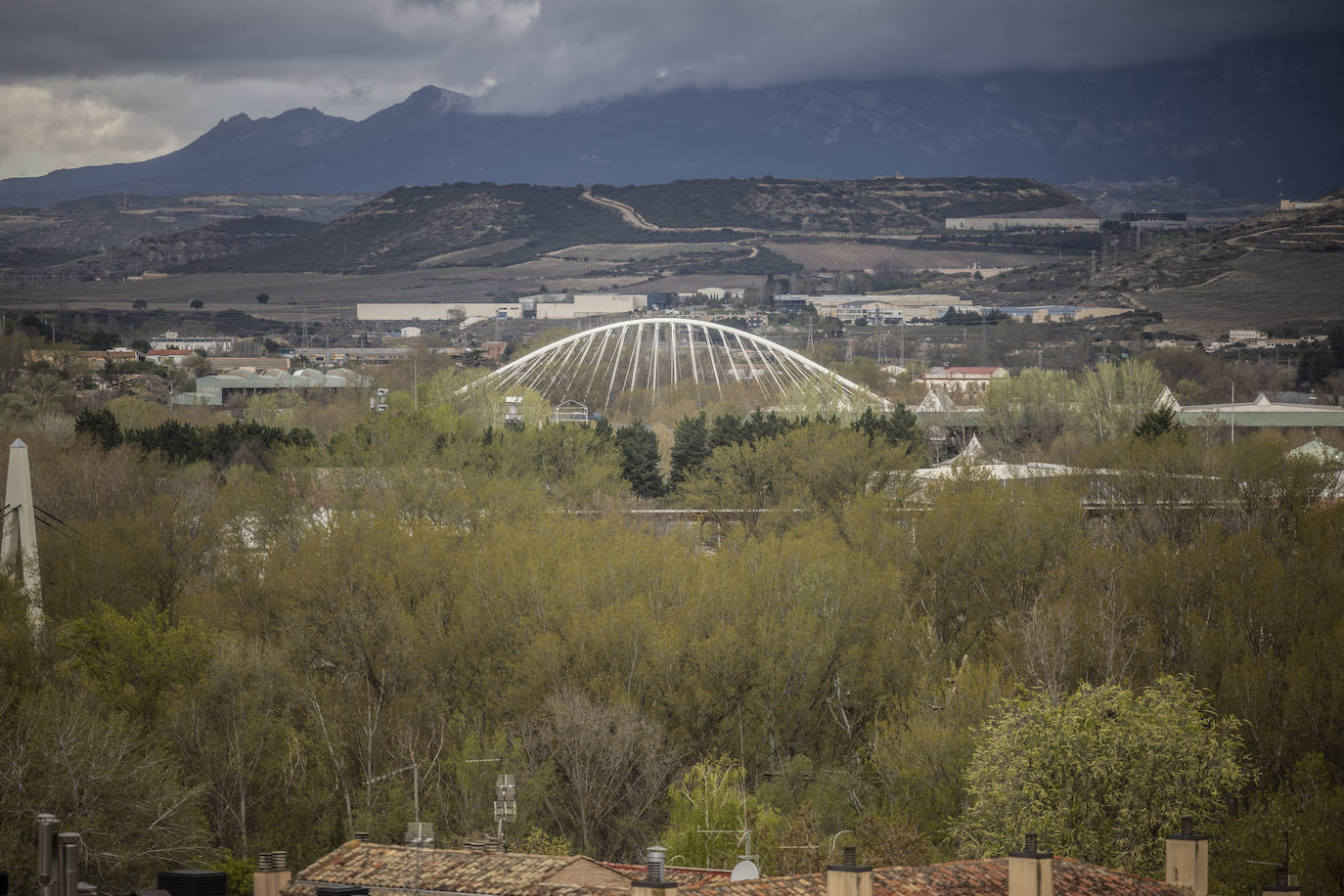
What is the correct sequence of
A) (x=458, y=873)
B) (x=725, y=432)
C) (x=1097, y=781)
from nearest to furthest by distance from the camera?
(x=458, y=873) → (x=1097, y=781) → (x=725, y=432)

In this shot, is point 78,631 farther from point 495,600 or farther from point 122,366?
point 122,366

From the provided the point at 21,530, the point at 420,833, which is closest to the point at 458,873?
the point at 420,833

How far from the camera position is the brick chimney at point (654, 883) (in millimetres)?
26406

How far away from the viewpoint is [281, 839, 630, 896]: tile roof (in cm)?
→ 2864

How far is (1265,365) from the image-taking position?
586 ft

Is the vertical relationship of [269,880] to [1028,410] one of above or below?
above

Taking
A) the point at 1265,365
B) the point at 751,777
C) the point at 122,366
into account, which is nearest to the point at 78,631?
the point at 751,777

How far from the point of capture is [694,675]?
44.6 metres

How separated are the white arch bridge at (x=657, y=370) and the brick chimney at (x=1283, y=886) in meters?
92.9

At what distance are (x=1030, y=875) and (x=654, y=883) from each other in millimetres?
5301

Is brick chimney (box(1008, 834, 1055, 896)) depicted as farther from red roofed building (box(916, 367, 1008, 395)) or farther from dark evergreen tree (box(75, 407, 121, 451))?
red roofed building (box(916, 367, 1008, 395))

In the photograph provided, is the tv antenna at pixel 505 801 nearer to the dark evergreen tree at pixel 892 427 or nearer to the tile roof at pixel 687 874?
the tile roof at pixel 687 874

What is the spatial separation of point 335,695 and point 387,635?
10.6 ft

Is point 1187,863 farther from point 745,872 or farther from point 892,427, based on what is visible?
point 892,427
